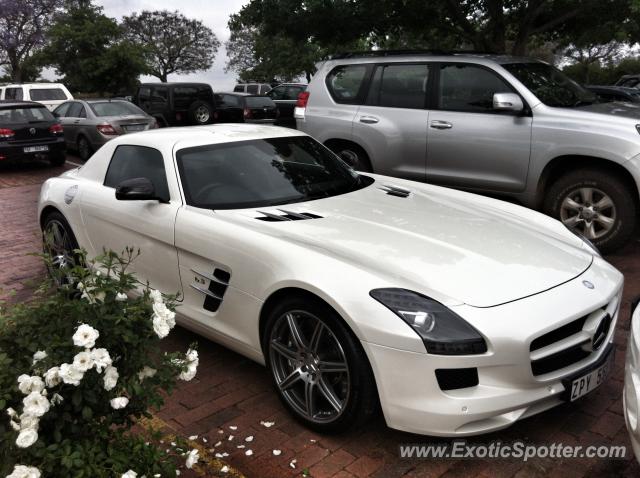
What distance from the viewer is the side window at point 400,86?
6754 millimetres

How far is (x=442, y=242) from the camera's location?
10.7ft

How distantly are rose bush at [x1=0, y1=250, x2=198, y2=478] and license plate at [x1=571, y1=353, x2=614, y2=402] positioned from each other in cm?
169

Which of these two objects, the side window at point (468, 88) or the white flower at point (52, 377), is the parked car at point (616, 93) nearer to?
the side window at point (468, 88)

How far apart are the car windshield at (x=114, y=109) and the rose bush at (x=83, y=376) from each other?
37.8ft

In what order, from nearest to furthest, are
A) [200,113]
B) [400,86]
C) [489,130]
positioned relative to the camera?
1. [489,130]
2. [400,86]
3. [200,113]

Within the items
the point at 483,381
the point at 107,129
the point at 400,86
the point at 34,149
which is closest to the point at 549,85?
the point at 400,86

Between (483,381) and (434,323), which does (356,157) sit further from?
(483,381)

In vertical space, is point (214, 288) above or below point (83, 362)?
below

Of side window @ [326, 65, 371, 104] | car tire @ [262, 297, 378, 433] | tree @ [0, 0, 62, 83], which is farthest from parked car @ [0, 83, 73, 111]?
tree @ [0, 0, 62, 83]

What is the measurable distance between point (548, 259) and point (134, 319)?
210cm

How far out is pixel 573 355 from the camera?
9.39 feet

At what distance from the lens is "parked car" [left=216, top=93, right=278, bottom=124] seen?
57.1ft

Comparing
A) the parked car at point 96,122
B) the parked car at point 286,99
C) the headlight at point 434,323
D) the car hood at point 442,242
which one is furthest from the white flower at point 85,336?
the parked car at point 286,99

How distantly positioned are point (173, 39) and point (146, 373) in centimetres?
5865
